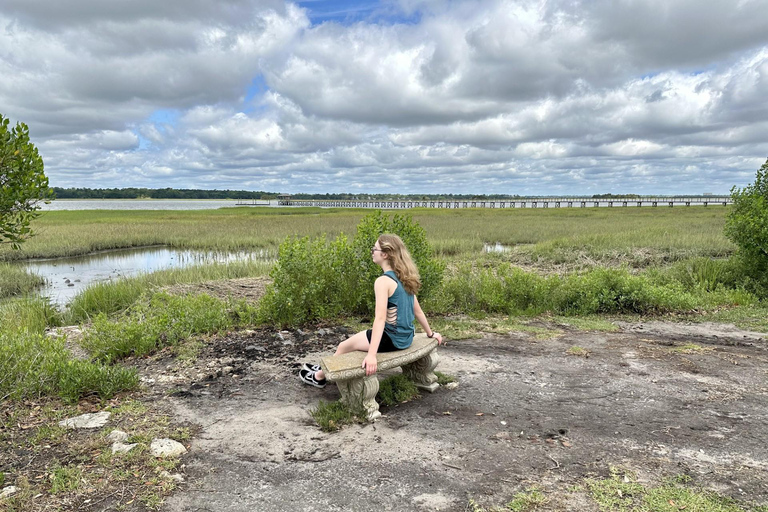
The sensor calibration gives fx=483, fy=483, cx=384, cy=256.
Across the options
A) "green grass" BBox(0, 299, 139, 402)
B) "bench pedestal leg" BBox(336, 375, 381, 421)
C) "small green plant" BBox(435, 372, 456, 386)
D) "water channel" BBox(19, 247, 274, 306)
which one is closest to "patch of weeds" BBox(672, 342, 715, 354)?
"small green plant" BBox(435, 372, 456, 386)

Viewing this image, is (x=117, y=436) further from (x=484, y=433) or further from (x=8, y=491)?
(x=484, y=433)

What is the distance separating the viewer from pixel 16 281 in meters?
14.6

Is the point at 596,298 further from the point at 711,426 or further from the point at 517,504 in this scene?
the point at 517,504

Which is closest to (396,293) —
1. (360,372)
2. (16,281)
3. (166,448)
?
(360,372)

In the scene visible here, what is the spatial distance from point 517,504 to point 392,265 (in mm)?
2305

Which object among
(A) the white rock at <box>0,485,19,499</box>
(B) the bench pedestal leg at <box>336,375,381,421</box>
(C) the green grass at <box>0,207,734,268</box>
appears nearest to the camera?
(A) the white rock at <box>0,485,19,499</box>

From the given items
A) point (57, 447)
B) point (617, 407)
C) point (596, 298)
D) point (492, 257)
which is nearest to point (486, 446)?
point (617, 407)

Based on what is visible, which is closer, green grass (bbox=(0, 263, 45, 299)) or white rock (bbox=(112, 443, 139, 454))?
white rock (bbox=(112, 443, 139, 454))

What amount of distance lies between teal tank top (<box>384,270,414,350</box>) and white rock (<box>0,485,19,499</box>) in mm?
3036

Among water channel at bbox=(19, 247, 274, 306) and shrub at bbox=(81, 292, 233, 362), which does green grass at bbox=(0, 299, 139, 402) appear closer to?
shrub at bbox=(81, 292, 233, 362)

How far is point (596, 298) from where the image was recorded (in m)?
9.55

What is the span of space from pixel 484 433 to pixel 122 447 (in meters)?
2.98

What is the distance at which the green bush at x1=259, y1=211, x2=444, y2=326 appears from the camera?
25.6 feet

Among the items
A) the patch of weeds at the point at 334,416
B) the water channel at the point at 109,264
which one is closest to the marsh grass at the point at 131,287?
the water channel at the point at 109,264
